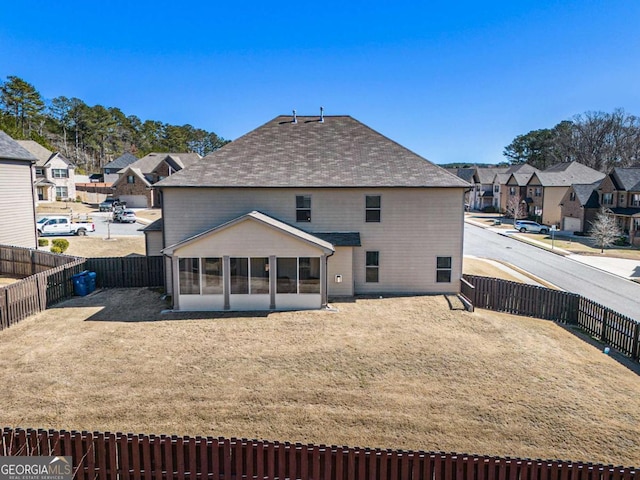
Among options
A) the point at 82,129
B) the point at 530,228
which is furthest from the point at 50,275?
the point at 82,129

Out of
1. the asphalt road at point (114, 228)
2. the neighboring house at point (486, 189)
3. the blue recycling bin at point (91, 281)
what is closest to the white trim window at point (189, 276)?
the blue recycling bin at point (91, 281)

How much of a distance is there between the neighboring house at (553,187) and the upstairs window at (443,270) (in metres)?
43.1

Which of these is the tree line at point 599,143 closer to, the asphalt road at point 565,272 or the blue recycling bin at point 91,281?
the asphalt road at point 565,272

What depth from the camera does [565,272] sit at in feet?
102

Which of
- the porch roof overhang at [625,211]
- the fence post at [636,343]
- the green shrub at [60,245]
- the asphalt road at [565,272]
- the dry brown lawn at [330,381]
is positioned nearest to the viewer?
the dry brown lawn at [330,381]

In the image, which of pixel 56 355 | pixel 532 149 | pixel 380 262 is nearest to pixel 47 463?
pixel 56 355

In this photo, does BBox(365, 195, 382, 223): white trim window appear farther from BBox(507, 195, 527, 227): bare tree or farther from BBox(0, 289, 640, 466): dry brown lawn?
BBox(507, 195, 527, 227): bare tree

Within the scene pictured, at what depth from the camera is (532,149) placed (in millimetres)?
113938

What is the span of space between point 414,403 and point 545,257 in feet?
102

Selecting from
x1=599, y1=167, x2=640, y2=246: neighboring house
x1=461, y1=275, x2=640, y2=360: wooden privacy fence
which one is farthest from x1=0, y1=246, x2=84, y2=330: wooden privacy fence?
x1=599, y1=167, x2=640, y2=246: neighboring house

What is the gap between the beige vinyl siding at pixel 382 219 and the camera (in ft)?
68.1

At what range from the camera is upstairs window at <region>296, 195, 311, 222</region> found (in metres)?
21.1

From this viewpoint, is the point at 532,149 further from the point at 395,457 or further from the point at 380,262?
the point at 395,457
